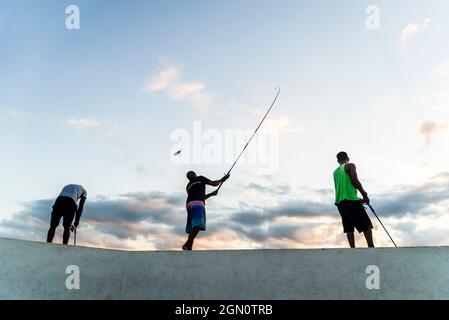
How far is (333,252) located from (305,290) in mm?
536

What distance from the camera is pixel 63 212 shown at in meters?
6.69

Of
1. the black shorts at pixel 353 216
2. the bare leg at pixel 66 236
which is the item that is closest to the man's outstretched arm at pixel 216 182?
the black shorts at pixel 353 216

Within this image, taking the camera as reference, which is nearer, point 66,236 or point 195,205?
point 195,205

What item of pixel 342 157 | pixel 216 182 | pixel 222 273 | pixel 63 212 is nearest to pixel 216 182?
pixel 216 182

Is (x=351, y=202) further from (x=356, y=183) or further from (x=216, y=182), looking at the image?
(x=216, y=182)

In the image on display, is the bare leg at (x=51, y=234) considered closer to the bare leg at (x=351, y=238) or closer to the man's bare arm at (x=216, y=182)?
the man's bare arm at (x=216, y=182)

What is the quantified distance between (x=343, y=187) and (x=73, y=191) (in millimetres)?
4246

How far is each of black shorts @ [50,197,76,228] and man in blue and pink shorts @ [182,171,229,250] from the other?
191cm

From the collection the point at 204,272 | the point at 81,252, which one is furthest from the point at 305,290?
the point at 81,252

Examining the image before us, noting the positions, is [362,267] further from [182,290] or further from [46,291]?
[46,291]

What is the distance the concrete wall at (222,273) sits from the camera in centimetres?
470

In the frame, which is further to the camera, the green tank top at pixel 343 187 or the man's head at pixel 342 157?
the man's head at pixel 342 157

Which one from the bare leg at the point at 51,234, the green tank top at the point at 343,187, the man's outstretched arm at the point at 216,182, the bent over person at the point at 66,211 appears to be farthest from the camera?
the man's outstretched arm at the point at 216,182

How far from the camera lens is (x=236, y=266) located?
5.01 meters
